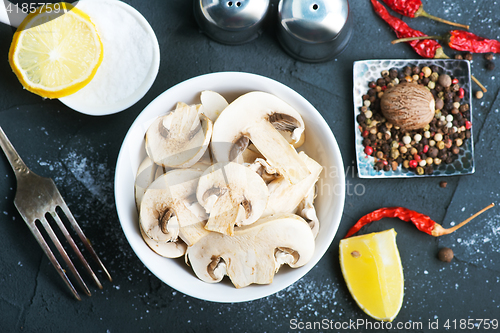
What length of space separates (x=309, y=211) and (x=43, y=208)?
3.01 feet

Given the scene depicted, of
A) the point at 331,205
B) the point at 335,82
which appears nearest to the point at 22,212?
the point at 331,205

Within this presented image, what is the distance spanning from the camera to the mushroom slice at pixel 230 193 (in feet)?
3.15

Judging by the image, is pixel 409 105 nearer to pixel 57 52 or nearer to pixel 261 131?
pixel 261 131

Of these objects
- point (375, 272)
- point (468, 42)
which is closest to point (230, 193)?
point (375, 272)

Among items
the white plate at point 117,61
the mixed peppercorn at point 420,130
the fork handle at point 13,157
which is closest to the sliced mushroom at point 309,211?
the mixed peppercorn at point 420,130

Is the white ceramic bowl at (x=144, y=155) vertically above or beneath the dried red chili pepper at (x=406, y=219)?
above

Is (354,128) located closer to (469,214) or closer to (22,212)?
(469,214)

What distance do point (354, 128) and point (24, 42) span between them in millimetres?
1188

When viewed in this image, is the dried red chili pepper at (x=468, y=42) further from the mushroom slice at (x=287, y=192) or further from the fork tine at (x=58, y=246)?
the fork tine at (x=58, y=246)

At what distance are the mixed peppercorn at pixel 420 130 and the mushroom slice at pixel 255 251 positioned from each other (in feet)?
1.76

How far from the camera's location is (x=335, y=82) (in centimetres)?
139

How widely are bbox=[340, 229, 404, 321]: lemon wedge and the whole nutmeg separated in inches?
16.5

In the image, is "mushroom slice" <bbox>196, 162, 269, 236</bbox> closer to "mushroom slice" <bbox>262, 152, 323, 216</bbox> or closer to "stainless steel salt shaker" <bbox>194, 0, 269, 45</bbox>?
"mushroom slice" <bbox>262, 152, 323, 216</bbox>

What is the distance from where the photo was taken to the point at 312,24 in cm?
122
